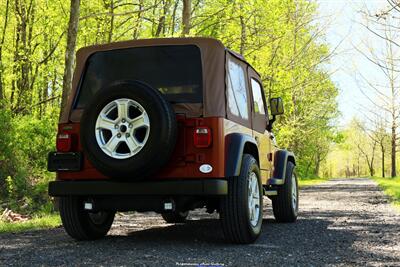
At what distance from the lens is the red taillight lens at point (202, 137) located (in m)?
5.22

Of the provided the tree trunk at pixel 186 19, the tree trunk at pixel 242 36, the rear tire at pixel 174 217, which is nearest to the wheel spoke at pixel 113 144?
the rear tire at pixel 174 217

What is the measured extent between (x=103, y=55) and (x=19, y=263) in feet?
8.43

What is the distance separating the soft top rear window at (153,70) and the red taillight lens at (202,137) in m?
0.36

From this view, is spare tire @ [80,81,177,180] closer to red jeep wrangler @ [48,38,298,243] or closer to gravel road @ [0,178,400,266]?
red jeep wrangler @ [48,38,298,243]

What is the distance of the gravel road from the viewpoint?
4645 millimetres

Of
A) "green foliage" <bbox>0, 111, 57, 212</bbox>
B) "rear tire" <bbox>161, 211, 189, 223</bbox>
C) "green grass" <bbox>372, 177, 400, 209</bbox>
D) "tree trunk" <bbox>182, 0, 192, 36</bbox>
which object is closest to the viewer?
"rear tire" <bbox>161, 211, 189, 223</bbox>

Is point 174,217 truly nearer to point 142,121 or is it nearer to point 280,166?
point 280,166

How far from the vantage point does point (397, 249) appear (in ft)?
17.6

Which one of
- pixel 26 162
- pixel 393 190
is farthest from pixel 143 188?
pixel 393 190

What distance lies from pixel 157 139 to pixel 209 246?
1328mm

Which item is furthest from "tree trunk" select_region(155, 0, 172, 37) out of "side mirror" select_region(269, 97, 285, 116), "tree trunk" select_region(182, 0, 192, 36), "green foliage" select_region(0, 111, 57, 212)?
"side mirror" select_region(269, 97, 285, 116)

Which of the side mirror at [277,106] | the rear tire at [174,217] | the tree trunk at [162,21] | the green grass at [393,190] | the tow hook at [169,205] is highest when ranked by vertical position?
the tree trunk at [162,21]

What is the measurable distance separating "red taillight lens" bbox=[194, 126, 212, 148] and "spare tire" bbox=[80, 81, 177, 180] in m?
0.23

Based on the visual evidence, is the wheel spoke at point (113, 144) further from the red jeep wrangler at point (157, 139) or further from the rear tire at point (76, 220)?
the rear tire at point (76, 220)
